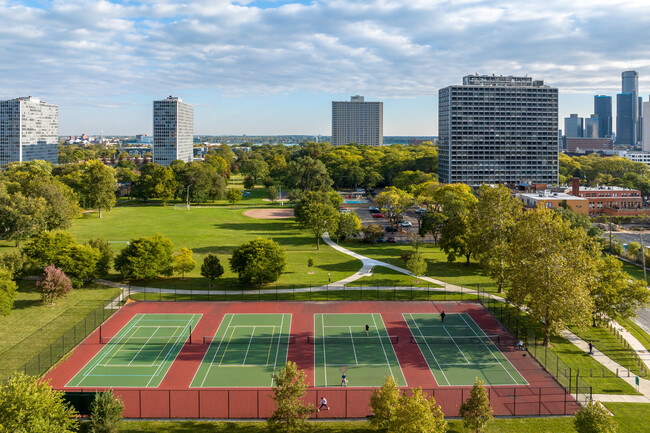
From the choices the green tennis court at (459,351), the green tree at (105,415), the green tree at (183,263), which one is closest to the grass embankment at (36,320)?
the green tree at (183,263)

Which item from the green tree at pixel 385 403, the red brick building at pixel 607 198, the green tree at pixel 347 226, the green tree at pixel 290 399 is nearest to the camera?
the green tree at pixel 385 403

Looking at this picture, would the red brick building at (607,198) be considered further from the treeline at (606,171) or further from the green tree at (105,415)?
the green tree at (105,415)

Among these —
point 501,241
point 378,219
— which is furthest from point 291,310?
point 378,219

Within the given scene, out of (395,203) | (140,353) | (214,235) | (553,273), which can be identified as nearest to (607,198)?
(395,203)

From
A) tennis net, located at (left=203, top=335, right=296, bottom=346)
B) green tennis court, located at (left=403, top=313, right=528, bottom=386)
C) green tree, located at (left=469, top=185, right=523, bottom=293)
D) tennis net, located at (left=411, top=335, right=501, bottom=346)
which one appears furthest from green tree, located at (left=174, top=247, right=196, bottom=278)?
green tree, located at (left=469, top=185, right=523, bottom=293)

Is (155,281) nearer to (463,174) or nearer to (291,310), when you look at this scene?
(291,310)

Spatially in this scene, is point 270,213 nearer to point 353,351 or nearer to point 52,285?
point 52,285
